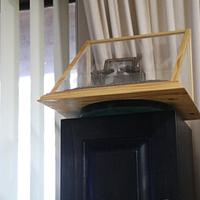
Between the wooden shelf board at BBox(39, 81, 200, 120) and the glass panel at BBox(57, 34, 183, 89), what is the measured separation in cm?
5

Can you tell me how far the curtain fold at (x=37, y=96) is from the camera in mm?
1575

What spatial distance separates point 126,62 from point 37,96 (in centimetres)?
50

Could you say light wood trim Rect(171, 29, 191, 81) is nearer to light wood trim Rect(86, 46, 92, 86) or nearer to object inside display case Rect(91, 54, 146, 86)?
object inside display case Rect(91, 54, 146, 86)

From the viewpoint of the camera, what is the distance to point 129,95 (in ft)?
3.35


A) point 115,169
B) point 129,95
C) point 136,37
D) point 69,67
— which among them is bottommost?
point 115,169

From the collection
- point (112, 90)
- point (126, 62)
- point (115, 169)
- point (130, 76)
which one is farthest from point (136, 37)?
point (115, 169)

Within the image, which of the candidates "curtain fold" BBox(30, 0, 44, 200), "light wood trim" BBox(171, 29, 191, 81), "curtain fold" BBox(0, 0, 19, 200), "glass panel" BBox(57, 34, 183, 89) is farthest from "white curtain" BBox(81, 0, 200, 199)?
"curtain fold" BBox(0, 0, 19, 200)

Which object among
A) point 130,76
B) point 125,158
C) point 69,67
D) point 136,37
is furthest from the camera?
point 136,37

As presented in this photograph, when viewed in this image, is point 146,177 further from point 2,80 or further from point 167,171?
point 2,80

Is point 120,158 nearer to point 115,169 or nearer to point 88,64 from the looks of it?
point 115,169

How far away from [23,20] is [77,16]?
0.98 feet

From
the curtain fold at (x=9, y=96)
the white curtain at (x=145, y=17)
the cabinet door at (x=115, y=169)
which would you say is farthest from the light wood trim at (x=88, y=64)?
the curtain fold at (x=9, y=96)

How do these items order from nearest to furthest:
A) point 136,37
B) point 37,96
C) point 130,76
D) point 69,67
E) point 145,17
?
point 130,76 < point 69,67 < point 136,37 < point 145,17 < point 37,96

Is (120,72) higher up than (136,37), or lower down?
lower down
